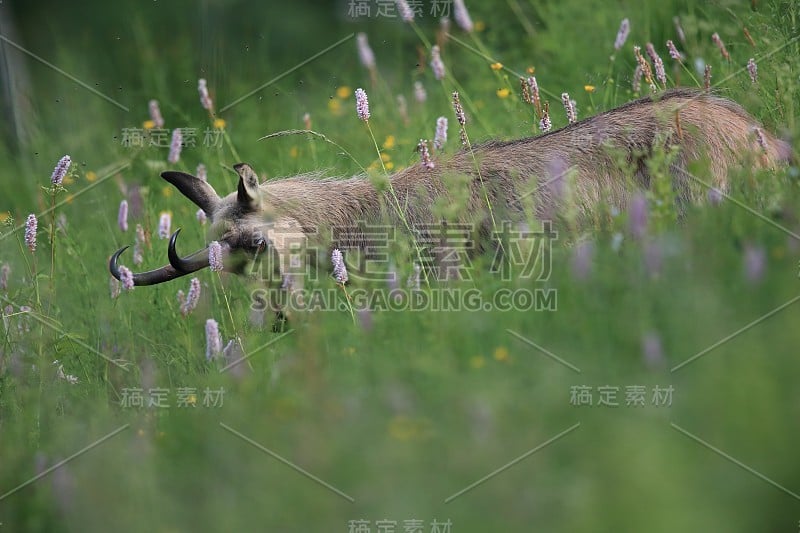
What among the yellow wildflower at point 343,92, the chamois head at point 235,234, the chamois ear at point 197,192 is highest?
the yellow wildflower at point 343,92

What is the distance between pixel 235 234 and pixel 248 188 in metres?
0.29

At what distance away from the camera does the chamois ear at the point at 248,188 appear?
20.0 ft

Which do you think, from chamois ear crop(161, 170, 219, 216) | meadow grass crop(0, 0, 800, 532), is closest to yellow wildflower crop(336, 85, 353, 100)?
meadow grass crop(0, 0, 800, 532)

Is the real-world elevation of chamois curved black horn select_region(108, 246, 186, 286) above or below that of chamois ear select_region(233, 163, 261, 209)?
below

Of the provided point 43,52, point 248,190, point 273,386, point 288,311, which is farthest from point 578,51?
point 43,52

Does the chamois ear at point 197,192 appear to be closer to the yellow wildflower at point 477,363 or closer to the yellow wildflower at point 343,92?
the yellow wildflower at point 477,363

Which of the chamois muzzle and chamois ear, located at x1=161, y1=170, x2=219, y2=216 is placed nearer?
the chamois muzzle

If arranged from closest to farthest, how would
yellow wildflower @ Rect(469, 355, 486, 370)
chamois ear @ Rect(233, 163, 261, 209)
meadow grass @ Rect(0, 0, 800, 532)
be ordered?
meadow grass @ Rect(0, 0, 800, 532), yellow wildflower @ Rect(469, 355, 486, 370), chamois ear @ Rect(233, 163, 261, 209)

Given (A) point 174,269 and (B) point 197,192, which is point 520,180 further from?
(A) point 174,269

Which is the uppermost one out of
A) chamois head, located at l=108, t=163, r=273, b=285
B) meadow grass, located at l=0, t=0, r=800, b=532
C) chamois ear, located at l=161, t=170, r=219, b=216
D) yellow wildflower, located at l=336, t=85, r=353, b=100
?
yellow wildflower, located at l=336, t=85, r=353, b=100

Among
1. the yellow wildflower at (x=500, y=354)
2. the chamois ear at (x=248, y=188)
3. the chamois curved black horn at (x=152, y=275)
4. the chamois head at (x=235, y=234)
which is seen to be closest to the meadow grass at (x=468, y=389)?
the yellow wildflower at (x=500, y=354)

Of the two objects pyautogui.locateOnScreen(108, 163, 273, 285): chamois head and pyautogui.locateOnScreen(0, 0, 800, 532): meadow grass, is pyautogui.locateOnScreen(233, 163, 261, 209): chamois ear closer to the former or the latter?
pyautogui.locateOnScreen(108, 163, 273, 285): chamois head

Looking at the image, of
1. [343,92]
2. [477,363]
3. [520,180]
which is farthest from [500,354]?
[343,92]

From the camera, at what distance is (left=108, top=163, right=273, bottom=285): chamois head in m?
6.14
